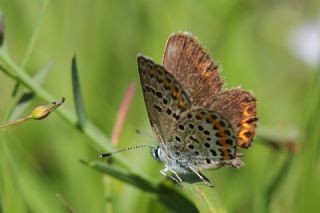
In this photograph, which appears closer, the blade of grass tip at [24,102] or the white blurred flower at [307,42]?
the blade of grass tip at [24,102]

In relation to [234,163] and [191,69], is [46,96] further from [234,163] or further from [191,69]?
[234,163]

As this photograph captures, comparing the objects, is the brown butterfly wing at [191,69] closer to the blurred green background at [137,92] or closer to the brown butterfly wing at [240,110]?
the brown butterfly wing at [240,110]

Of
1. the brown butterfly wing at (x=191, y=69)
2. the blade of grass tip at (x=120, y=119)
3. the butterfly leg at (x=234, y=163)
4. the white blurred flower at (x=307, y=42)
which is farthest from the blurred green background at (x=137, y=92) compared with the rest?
the brown butterfly wing at (x=191, y=69)

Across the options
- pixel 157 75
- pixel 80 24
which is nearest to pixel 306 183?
pixel 157 75

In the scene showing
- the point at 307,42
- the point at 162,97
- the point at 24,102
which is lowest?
the point at 24,102

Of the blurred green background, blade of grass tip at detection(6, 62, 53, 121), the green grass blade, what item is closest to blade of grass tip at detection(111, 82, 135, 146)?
the blurred green background

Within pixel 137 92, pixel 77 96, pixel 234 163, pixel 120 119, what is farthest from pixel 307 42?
pixel 77 96

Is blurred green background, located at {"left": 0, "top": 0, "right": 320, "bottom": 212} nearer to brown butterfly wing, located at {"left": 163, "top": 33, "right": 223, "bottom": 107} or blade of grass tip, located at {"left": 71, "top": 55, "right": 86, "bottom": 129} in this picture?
blade of grass tip, located at {"left": 71, "top": 55, "right": 86, "bottom": 129}
